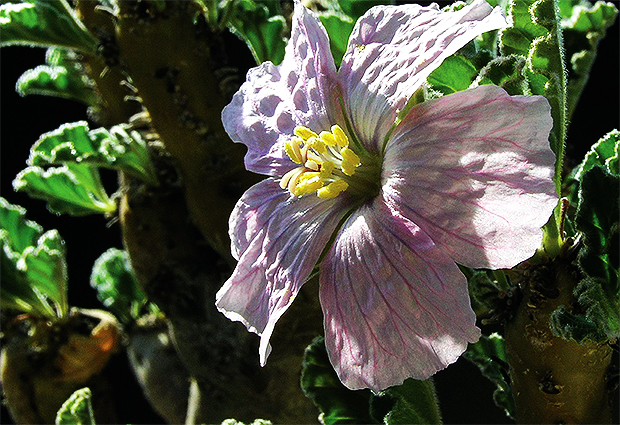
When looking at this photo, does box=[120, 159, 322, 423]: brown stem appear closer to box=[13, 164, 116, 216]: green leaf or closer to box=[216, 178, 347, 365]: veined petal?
box=[13, 164, 116, 216]: green leaf

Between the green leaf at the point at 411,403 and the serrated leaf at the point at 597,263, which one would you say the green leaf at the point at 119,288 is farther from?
the serrated leaf at the point at 597,263

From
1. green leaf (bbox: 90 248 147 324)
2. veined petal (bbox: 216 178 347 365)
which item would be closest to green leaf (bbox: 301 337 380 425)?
veined petal (bbox: 216 178 347 365)

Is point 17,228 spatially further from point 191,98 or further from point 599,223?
point 599,223

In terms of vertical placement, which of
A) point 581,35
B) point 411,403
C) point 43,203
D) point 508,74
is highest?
point 508,74

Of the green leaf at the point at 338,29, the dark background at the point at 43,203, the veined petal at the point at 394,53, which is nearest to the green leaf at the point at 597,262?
the veined petal at the point at 394,53

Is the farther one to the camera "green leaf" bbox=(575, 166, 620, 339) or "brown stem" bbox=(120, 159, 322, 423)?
"brown stem" bbox=(120, 159, 322, 423)

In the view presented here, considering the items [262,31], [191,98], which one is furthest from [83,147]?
[262,31]
